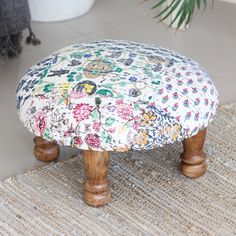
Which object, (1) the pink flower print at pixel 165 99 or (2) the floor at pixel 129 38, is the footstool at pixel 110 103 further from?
(2) the floor at pixel 129 38

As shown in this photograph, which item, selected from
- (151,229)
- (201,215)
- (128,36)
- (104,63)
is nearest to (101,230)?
(151,229)

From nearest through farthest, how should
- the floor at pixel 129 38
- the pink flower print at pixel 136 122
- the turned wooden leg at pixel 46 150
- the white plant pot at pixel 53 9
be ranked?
the pink flower print at pixel 136 122, the turned wooden leg at pixel 46 150, the floor at pixel 129 38, the white plant pot at pixel 53 9

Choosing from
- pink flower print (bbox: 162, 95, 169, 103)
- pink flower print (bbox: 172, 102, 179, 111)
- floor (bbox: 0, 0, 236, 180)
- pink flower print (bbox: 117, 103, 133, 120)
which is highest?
pink flower print (bbox: 162, 95, 169, 103)

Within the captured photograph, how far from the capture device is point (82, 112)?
43.7 inches

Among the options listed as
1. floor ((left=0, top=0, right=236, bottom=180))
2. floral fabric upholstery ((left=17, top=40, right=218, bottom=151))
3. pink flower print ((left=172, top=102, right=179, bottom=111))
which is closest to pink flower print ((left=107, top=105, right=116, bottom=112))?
floral fabric upholstery ((left=17, top=40, right=218, bottom=151))

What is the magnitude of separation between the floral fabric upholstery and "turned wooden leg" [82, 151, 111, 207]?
43 mm

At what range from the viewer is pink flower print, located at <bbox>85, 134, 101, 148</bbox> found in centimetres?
110

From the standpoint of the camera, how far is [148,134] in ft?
3.62

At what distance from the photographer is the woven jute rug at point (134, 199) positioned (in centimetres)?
117

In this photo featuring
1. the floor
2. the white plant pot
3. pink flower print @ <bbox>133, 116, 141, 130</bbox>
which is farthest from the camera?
the white plant pot

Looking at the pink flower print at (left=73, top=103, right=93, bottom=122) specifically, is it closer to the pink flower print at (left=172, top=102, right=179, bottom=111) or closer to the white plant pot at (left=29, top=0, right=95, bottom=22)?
the pink flower print at (left=172, top=102, right=179, bottom=111)

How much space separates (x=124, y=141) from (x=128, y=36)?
102 centimetres

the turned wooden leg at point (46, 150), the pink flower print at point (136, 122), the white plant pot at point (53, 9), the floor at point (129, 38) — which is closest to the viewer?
the pink flower print at point (136, 122)

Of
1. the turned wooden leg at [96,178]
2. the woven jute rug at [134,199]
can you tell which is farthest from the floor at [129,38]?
the turned wooden leg at [96,178]
